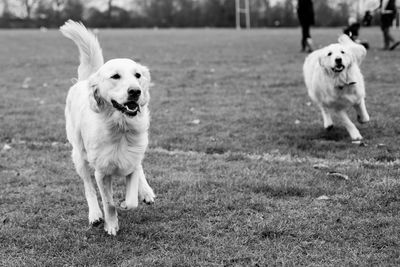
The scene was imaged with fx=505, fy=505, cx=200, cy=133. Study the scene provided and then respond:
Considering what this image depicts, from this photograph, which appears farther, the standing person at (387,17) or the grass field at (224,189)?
the standing person at (387,17)

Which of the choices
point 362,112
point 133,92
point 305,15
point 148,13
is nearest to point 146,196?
point 133,92

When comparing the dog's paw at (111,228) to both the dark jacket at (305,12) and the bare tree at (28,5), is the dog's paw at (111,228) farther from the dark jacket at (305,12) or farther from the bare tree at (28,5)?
the bare tree at (28,5)

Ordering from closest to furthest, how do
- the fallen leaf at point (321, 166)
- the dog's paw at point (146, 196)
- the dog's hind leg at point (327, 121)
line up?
the dog's paw at point (146, 196)
the fallen leaf at point (321, 166)
the dog's hind leg at point (327, 121)

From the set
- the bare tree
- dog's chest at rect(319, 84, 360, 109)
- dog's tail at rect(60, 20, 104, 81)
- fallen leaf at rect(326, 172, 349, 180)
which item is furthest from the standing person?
the bare tree

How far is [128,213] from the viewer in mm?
4570

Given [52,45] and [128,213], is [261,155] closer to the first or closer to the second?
[128,213]

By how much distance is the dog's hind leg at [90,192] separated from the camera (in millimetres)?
4363

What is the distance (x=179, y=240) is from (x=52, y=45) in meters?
21.8

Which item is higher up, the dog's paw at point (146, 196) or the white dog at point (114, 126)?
the white dog at point (114, 126)

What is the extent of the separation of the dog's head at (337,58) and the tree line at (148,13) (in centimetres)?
4379

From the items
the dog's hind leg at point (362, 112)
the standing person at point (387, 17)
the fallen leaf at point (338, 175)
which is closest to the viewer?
the fallen leaf at point (338, 175)

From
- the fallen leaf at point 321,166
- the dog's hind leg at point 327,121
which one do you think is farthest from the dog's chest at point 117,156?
Answer: the dog's hind leg at point 327,121

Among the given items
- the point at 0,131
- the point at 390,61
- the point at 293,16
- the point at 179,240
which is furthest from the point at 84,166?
the point at 293,16

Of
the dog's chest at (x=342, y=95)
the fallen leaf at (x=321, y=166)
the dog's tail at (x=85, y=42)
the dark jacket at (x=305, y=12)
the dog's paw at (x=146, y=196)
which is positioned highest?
the dark jacket at (x=305, y=12)
